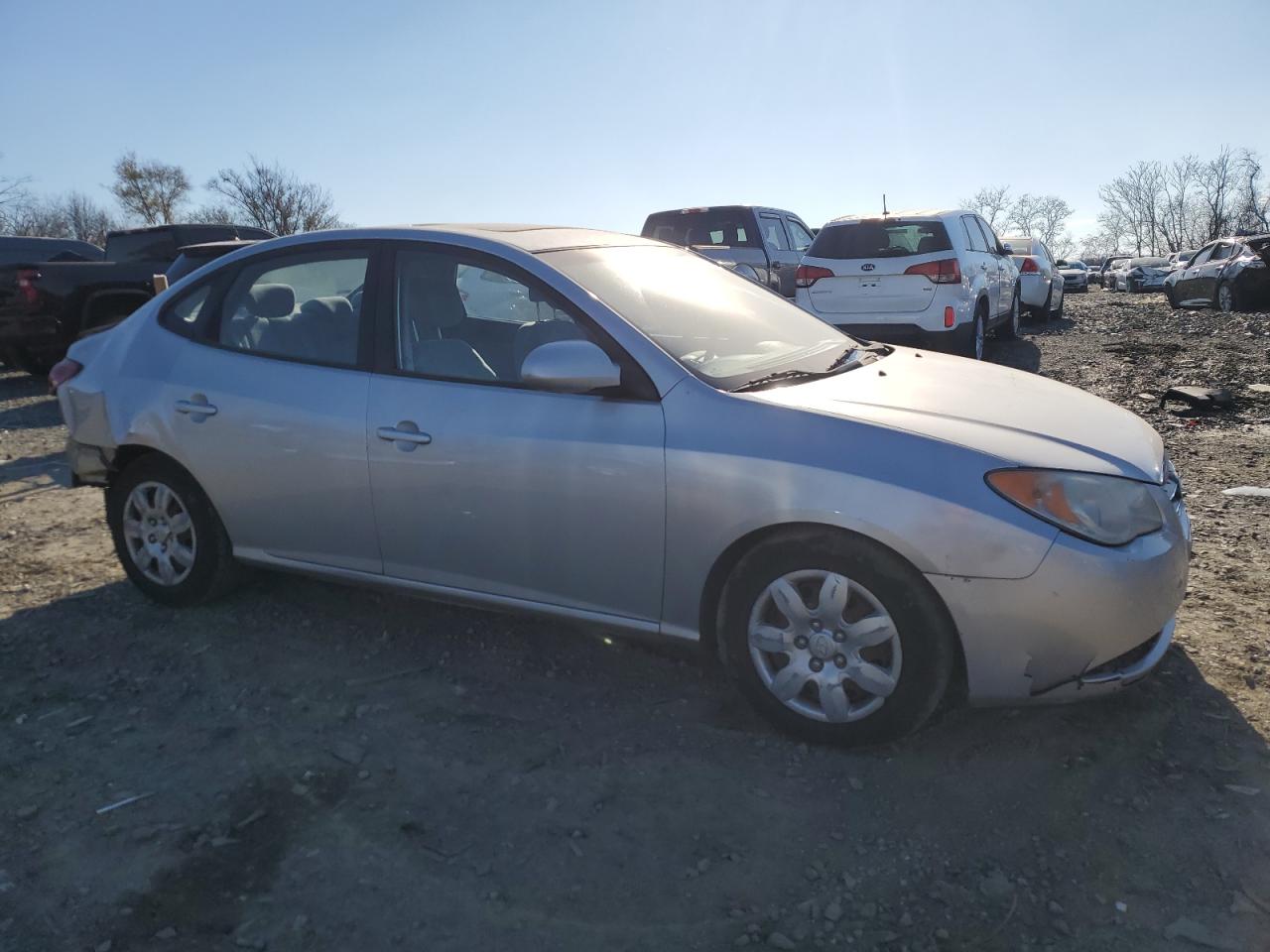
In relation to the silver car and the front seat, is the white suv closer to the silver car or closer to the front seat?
the silver car

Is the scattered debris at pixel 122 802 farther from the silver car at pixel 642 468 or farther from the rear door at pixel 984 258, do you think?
the rear door at pixel 984 258

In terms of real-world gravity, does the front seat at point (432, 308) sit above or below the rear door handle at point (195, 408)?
above

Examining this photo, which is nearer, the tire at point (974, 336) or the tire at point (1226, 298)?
the tire at point (974, 336)

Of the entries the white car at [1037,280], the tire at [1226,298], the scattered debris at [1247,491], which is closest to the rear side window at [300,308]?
the scattered debris at [1247,491]

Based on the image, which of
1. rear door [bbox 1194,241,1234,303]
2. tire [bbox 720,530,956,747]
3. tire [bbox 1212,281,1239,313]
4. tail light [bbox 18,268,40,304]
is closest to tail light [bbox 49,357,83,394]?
tire [bbox 720,530,956,747]

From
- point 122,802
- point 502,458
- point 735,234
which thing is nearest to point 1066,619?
point 502,458

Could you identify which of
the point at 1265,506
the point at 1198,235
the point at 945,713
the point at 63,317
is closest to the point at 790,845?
the point at 945,713

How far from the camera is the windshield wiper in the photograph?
10.6ft

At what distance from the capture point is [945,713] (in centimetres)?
312

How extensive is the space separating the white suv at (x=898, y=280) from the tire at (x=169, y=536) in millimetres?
7084

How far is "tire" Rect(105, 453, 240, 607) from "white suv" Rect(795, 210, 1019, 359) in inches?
279

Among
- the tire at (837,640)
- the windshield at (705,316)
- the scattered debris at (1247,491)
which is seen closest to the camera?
the tire at (837,640)

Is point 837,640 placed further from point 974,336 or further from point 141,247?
point 141,247

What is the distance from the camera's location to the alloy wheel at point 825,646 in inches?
113
